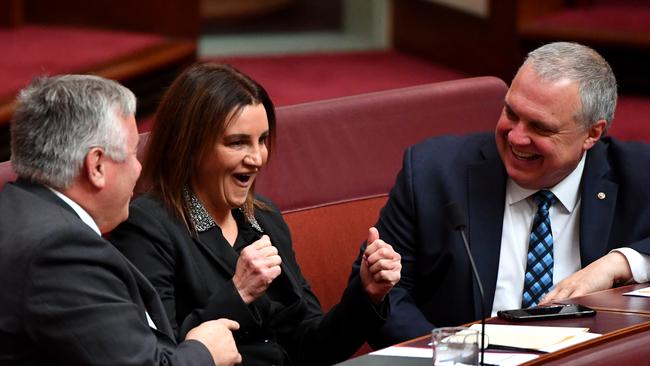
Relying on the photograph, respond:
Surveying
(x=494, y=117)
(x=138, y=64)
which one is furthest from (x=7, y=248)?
(x=138, y=64)

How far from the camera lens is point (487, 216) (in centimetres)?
250

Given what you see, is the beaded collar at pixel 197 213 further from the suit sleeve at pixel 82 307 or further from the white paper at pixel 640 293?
the white paper at pixel 640 293

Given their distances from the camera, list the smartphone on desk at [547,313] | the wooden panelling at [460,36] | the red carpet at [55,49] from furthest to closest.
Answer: the wooden panelling at [460,36] < the red carpet at [55,49] < the smartphone on desk at [547,313]

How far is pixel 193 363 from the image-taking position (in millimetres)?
1858

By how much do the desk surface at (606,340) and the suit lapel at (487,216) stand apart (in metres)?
0.27

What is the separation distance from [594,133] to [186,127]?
0.78 metres

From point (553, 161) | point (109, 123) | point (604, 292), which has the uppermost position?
point (109, 123)

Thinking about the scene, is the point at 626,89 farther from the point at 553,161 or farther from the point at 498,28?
the point at 553,161

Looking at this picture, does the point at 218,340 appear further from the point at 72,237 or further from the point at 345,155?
the point at 345,155

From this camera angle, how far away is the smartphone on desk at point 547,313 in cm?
208

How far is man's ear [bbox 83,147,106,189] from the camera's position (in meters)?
1.77

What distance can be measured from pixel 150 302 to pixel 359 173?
108cm

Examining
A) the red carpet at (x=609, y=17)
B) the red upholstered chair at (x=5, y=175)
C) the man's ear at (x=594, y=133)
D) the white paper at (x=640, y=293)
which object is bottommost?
the white paper at (x=640, y=293)

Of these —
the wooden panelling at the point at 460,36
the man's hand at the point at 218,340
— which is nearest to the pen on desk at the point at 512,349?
the man's hand at the point at 218,340
